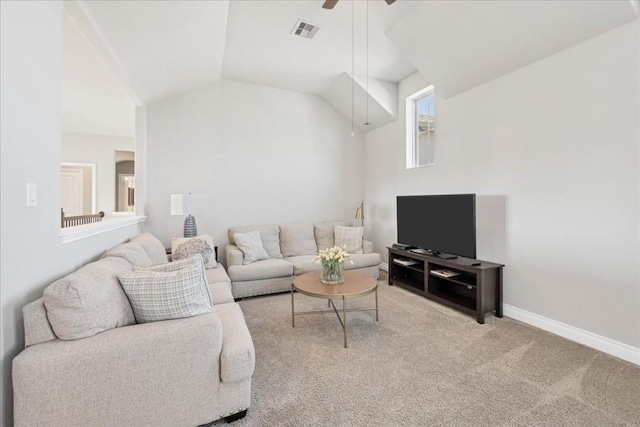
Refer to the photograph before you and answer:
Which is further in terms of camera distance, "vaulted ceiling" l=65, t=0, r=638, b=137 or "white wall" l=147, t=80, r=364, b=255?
"white wall" l=147, t=80, r=364, b=255

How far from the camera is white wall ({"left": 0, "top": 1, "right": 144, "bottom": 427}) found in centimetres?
133

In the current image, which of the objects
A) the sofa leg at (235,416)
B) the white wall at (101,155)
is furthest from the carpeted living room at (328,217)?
the white wall at (101,155)

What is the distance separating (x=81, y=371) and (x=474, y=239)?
333 centimetres

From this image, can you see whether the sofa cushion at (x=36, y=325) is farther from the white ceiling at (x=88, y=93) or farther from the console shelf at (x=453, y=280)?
the console shelf at (x=453, y=280)

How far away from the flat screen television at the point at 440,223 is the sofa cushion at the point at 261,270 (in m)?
1.74

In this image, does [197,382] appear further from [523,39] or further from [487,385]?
[523,39]

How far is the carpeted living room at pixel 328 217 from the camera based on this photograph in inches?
57.7

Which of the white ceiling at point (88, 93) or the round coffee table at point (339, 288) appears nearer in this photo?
the round coffee table at point (339, 288)

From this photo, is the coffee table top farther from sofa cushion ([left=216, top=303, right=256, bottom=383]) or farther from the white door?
the white door

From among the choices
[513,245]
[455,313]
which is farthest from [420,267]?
[513,245]

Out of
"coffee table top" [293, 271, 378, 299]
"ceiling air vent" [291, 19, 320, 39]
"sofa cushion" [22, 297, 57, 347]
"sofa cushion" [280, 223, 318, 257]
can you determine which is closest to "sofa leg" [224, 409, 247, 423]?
"sofa cushion" [22, 297, 57, 347]

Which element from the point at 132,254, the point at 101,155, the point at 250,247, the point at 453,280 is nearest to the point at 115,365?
the point at 132,254

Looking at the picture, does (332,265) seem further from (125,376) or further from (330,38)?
(330,38)

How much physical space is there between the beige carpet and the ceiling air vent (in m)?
3.27
